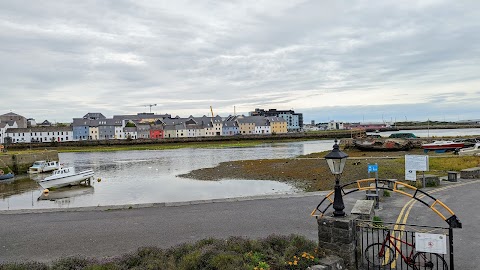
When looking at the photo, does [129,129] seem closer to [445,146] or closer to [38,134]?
[38,134]

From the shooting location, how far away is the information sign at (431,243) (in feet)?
23.8

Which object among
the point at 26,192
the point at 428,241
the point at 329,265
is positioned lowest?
the point at 26,192

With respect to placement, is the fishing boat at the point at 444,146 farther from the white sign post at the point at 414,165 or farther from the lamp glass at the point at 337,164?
the lamp glass at the point at 337,164

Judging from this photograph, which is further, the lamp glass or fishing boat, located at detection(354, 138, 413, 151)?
fishing boat, located at detection(354, 138, 413, 151)

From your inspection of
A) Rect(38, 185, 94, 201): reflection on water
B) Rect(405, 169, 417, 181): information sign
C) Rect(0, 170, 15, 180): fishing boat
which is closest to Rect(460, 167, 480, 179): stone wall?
Rect(405, 169, 417, 181): information sign

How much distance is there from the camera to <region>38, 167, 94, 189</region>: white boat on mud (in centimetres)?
3106

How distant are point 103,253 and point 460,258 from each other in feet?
31.2

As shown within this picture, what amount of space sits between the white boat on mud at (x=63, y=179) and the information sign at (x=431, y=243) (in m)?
31.3

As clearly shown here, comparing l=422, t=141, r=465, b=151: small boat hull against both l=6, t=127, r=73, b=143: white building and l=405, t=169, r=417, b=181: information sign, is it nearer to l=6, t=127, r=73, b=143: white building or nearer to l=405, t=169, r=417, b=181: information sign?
l=405, t=169, r=417, b=181: information sign

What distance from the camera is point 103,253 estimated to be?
10047 mm

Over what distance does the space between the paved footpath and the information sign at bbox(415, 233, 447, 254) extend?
1668 mm

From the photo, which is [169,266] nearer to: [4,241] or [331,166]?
[331,166]

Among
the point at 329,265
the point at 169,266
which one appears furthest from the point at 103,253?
the point at 329,265

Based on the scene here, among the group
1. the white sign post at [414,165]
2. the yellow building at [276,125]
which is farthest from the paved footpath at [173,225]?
the yellow building at [276,125]
